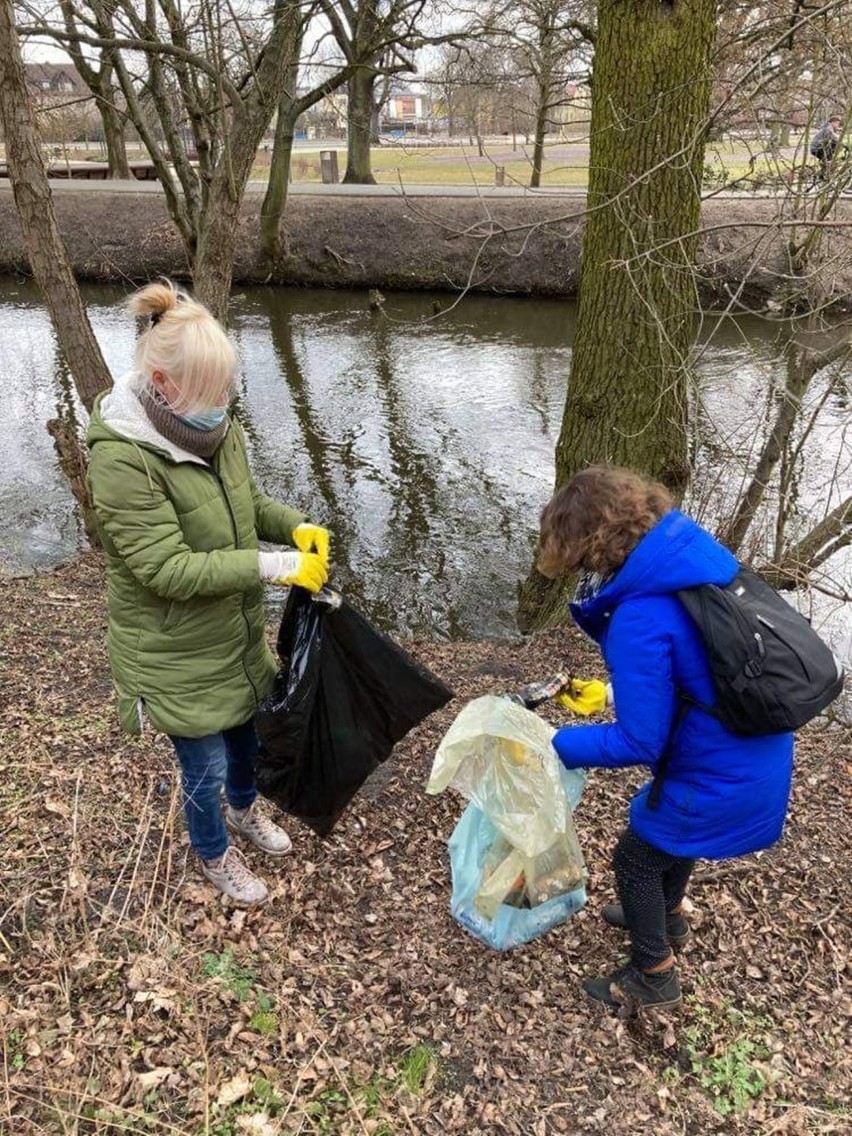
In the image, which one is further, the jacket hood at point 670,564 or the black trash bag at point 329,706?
the black trash bag at point 329,706

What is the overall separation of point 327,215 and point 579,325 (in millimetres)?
14248

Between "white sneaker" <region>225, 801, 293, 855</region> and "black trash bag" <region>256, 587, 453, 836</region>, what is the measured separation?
21cm

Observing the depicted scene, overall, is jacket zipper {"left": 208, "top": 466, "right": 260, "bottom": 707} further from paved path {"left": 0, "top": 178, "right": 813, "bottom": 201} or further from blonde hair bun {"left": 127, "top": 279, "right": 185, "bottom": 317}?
paved path {"left": 0, "top": 178, "right": 813, "bottom": 201}

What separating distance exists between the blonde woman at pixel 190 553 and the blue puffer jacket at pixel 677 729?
2.76 feet

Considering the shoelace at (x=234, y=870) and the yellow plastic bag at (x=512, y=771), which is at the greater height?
the yellow plastic bag at (x=512, y=771)

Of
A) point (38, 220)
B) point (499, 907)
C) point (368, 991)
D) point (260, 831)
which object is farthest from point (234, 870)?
point (38, 220)

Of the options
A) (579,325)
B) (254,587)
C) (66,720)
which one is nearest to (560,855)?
(254,587)

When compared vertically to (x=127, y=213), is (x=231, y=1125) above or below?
below

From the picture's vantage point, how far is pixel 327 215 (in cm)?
1722

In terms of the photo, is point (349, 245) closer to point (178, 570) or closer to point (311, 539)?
point (311, 539)

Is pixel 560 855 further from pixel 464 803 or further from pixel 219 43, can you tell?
pixel 219 43

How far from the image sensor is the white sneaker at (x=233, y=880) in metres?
2.69

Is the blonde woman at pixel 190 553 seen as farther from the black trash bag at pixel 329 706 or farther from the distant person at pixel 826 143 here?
the distant person at pixel 826 143

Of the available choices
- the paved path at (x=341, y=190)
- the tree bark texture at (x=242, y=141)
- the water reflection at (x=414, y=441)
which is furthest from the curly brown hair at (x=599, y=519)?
the paved path at (x=341, y=190)
